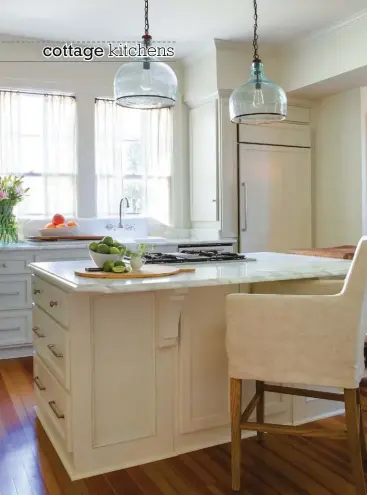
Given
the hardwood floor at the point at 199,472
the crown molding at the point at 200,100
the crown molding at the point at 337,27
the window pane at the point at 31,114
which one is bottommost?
the hardwood floor at the point at 199,472

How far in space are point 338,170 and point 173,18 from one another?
2.15m

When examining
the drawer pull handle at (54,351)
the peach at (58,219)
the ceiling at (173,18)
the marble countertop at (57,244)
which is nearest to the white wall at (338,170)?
the ceiling at (173,18)

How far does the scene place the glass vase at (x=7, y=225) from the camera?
4488 millimetres

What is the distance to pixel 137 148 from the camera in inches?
210

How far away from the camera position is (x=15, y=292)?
13.8 ft

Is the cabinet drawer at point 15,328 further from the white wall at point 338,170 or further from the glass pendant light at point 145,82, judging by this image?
the white wall at point 338,170

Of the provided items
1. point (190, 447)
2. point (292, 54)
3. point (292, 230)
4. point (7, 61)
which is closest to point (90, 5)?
point (7, 61)

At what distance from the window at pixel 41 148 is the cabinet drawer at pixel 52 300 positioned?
2.30m

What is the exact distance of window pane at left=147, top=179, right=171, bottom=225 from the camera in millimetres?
5418

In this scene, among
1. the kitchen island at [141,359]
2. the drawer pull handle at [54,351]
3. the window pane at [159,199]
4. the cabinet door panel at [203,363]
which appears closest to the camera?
the kitchen island at [141,359]

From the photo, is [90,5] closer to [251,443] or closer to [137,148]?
[137,148]

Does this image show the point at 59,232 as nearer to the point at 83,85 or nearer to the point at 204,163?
the point at 83,85

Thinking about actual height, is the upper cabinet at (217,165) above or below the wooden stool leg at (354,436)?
above

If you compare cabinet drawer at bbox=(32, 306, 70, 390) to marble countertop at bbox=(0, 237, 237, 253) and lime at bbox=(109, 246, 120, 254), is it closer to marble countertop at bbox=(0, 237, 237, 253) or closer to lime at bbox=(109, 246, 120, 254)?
lime at bbox=(109, 246, 120, 254)
